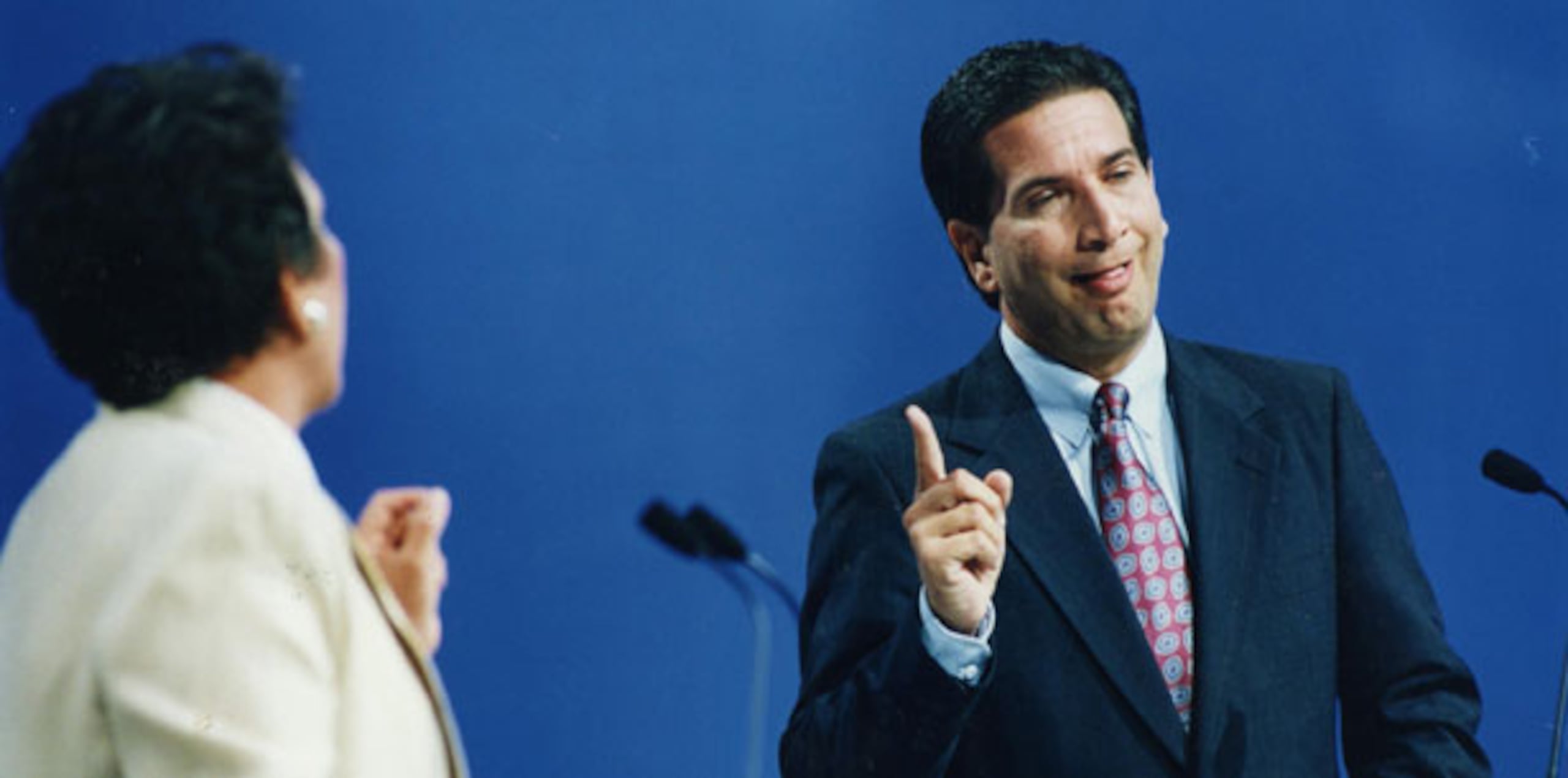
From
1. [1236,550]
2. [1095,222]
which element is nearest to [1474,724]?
[1236,550]

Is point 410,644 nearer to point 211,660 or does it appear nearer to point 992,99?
point 211,660

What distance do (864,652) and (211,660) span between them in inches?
32.7

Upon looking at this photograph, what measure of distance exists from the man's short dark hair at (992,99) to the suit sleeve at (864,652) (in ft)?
1.17

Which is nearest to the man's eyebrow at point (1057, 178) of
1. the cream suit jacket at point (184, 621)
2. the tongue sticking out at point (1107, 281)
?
the tongue sticking out at point (1107, 281)

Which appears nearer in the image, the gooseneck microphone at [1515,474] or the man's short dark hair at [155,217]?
the man's short dark hair at [155,217]

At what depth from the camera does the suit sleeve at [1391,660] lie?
1.72m

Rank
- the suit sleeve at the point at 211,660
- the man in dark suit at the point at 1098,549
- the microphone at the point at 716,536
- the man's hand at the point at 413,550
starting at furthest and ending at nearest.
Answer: the microphone at the point at 716,536 → the man in dark suit at the point at 1098,549 → the man's hand at the point at 413,550 → the suit sleeve at the point at 211,660

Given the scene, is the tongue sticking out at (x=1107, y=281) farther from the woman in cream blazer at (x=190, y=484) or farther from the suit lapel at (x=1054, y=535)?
the woman in cream blazer at (x=190, y=484)

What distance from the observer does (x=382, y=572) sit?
137cm

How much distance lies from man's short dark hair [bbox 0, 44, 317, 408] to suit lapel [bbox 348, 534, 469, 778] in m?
0.16

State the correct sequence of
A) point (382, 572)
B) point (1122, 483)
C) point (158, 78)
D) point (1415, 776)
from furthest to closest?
point (1122, 483) → point (1415, 776) → point (382, 572) → point (158, 78)

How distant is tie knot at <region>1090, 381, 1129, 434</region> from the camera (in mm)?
1881

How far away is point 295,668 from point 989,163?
3.74ft

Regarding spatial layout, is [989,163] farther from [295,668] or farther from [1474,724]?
[295,668]
